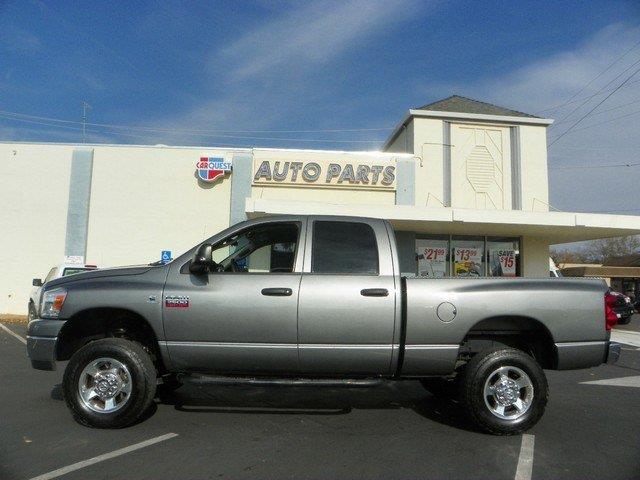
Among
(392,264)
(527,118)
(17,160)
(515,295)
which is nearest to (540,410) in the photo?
(515,295)

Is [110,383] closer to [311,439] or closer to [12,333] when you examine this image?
[311,439]

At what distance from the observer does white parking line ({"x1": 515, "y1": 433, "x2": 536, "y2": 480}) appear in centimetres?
402

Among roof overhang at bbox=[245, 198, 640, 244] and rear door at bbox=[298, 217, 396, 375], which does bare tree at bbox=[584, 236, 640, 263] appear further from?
rear door at bbox=[298, 217, 396, 375]

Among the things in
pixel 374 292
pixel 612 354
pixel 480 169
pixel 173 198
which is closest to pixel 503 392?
pixel 612 354

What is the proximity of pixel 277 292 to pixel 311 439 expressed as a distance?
1.34m

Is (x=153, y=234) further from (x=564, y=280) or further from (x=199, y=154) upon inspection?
(x=564, y=280)

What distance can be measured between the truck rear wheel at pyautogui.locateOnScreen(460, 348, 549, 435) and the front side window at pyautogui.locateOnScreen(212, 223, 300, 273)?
1983mm

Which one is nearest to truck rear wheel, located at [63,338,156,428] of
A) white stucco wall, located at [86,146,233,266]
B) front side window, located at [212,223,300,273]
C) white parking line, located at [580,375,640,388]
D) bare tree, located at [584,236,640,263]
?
A: front side window, located at [212,223,300,273]

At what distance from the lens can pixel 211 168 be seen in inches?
695

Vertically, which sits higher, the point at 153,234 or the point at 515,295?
the point at 153,234

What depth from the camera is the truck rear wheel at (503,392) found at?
4895 millimetres

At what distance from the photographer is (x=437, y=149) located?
18.8m

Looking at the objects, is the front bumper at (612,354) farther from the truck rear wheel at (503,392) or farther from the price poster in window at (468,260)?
the price poster in window at (468,260)

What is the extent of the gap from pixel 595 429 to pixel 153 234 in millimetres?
15054
